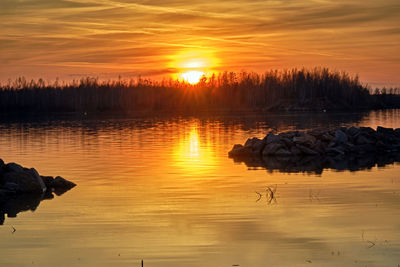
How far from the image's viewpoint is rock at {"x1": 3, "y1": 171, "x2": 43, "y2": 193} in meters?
20.1

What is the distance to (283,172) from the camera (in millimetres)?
24953

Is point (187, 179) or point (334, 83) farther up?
point (334, 83)

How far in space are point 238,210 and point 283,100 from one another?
108 meters

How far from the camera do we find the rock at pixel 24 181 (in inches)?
791

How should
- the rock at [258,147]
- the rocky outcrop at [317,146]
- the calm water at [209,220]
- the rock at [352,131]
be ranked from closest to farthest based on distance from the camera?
the calm water at [209,220], the rocky outcrop at [317,146], the rock at [258,147], the rock at [352,131]

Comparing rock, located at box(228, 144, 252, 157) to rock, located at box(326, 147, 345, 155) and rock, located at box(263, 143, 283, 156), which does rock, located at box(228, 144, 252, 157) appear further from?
rock, located at box(326, 147, 345, 155)

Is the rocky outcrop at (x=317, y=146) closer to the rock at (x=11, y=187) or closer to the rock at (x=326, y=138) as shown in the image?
the rock at (x=326, y=138)

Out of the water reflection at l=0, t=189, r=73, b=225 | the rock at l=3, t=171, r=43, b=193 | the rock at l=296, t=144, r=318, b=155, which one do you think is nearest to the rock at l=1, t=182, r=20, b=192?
→ the rock at l=3, t=171, r=43, b=193

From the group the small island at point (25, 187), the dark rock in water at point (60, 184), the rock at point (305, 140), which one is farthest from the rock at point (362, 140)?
the dark rock in water at point (60, 184)

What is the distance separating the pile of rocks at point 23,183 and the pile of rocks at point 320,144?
1258 centimetres

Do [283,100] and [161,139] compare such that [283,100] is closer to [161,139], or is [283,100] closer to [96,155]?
[161,139]

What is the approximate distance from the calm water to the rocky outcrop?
486 centimetres

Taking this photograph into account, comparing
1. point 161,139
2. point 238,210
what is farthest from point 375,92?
point 238,210

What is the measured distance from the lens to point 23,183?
66.2 feet
